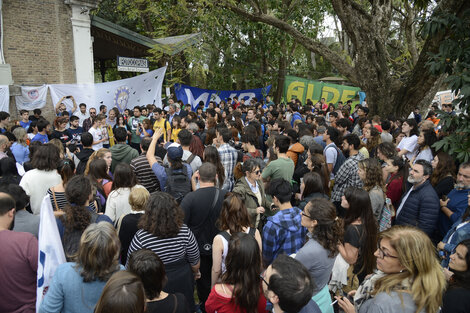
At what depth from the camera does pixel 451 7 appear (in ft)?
20.9

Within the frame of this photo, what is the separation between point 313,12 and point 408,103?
9.44 m

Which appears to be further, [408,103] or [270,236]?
[408,103]

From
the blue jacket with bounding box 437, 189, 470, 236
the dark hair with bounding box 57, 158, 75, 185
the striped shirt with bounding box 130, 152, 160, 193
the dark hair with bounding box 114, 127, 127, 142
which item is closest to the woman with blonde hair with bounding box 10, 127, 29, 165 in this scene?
the dark hair with bounding box 114, 127, 127, 142

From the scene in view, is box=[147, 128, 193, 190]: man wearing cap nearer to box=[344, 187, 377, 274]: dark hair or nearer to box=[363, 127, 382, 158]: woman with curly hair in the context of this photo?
box=[344, 187, 377, 274]: dark hair

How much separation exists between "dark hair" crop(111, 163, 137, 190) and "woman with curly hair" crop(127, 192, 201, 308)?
0.86 meters

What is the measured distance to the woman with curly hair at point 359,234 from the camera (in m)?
3.01

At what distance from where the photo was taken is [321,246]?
2.68 meters

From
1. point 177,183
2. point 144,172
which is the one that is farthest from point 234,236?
point 144,172

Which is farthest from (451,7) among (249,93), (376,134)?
(249,93)

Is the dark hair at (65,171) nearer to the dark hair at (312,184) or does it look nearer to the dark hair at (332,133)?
the dark hair at (312,184)

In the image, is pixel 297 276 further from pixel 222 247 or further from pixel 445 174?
pixel 445 174

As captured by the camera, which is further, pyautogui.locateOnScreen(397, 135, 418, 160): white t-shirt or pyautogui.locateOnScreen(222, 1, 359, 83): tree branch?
pyautogui.locateOnScreen(222, 1, 359, 83): tree branch

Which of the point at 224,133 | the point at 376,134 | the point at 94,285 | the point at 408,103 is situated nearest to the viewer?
the point at 94,285

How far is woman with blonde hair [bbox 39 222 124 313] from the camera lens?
2.12 metres
